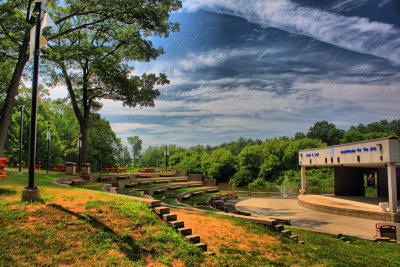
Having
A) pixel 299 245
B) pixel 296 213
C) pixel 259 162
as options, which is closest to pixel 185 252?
pixel 299 245

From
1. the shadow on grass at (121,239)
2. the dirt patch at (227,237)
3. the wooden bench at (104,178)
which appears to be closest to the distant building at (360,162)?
the dirt patch at (227,237)

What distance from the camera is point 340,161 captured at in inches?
828

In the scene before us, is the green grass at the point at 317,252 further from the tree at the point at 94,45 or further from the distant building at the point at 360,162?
the tree at the point at 94,45

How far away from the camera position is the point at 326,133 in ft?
341

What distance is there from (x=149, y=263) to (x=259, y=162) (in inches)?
2986

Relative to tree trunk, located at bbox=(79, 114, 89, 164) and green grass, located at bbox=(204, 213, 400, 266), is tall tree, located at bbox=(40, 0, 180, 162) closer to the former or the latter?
tree trunk, located at bbox=(79, 114, 89, 164)

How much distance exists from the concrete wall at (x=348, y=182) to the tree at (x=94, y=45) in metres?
22.0

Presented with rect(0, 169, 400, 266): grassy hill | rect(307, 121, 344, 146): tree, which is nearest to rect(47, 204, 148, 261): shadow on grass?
rect(0, 169, 400, 266): grassy hill

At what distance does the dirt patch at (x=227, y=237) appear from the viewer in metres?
7.30

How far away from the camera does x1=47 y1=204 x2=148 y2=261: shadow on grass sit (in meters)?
5.93

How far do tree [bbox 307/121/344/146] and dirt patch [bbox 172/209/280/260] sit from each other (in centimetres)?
10125

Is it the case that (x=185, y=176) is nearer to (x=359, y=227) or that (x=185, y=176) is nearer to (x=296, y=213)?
(x=296, y=213)

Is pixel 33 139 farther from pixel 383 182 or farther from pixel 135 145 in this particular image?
pixel 135 145

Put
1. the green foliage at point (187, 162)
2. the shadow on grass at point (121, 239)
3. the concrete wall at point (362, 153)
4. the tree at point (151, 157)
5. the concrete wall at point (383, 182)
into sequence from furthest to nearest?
1. the tree at point (151, 157)
2. the green foliage at point (187, 162)
3. the concrete wall at point (383, 182)
4. the concrete wall at point (362, 153)
5. the shadow on grass at point (121, 239)
